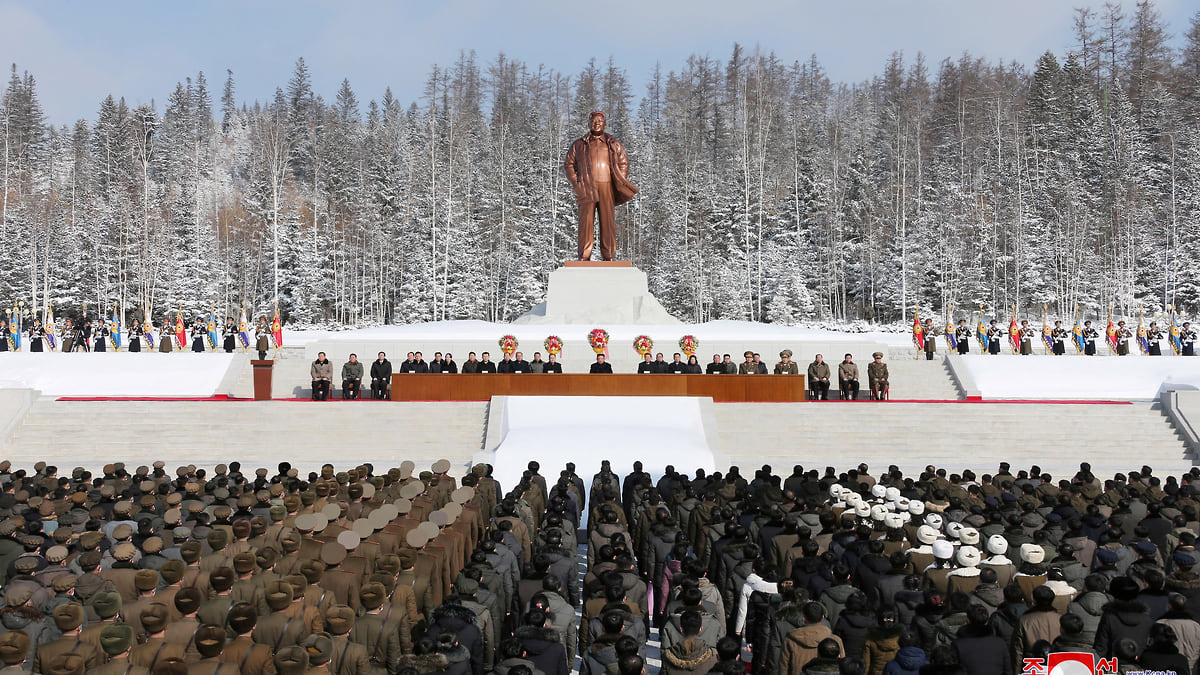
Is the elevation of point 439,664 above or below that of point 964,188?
below

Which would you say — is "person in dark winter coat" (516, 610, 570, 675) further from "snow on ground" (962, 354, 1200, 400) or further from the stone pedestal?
the stone pedestal

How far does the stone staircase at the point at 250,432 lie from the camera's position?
54.5 feet

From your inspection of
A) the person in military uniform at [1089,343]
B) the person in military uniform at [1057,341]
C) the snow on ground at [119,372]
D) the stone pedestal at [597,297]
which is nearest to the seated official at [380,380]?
the snow on ground at [119,372]

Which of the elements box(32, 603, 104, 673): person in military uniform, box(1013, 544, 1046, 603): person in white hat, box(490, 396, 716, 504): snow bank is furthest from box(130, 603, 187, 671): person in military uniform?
box(490, 396, 716, 504): snow bank

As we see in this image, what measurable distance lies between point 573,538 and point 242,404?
12.2 m

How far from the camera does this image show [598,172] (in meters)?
26.4

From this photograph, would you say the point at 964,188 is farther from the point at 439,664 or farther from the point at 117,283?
the point at 439,664

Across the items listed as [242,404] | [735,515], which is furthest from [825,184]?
[735,515]

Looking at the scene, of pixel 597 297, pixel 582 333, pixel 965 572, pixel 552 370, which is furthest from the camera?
pixel 597 297

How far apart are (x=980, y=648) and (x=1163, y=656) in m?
0.77

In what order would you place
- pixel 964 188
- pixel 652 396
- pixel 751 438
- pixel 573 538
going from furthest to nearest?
pixel 964 188
pixel 652 396
pixel 751 438
pixel 573 538

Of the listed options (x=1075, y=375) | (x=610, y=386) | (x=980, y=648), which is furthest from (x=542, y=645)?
(x=1075, y=375)

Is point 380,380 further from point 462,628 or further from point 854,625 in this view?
point 854,625

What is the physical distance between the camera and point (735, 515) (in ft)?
26.1
